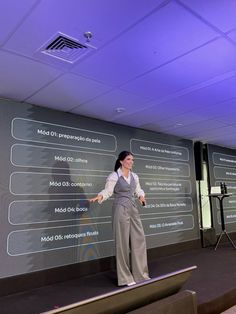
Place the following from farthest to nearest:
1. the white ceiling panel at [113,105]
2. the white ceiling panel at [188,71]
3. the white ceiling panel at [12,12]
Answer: the white ceiling panel at [113,105] < the white ceiling panel at [188,71] < the white ceiling panel at [12,12]

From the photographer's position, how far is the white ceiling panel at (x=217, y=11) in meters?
1.75

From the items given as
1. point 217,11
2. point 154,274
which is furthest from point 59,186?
point 217,11

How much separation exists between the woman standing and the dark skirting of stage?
9.8 inches

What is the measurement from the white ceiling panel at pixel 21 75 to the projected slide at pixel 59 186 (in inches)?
13.1

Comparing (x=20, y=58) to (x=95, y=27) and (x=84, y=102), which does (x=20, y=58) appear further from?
(x=84, y=102)

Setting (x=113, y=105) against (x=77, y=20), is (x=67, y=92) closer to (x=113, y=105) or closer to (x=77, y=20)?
(x=113, y=105)

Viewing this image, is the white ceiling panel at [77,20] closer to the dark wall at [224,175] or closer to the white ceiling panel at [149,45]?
the white ceiling panel at [149,45]

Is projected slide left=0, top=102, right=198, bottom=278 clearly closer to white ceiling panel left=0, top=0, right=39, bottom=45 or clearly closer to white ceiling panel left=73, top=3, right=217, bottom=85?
white ceiling panel left=73, top=3, right=217, bottom=85

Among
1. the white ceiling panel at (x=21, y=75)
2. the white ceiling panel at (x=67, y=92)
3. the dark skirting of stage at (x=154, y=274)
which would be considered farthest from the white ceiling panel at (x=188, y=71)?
the dark skirting of stage at (x=154, y=274)

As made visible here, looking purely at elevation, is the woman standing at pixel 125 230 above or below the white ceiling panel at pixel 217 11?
below

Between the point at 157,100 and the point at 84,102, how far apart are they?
2.95ft

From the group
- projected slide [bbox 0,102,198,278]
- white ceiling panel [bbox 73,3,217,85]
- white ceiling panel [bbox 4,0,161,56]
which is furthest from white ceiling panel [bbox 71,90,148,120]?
white ceiling panel [bbox 4,0,161,56]

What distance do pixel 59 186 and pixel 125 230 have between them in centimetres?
106

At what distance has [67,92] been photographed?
10.2ft
